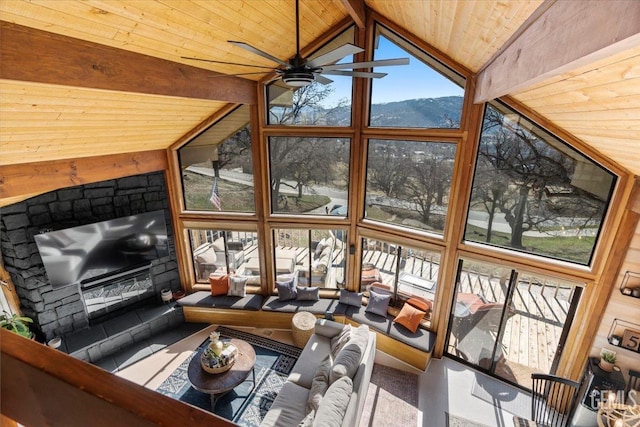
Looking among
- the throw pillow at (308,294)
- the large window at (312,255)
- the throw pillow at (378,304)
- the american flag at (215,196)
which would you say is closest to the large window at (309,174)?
the large window at (312,255)

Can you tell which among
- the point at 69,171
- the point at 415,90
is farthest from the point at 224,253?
the point at 415,90

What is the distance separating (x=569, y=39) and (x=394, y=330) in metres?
5.00

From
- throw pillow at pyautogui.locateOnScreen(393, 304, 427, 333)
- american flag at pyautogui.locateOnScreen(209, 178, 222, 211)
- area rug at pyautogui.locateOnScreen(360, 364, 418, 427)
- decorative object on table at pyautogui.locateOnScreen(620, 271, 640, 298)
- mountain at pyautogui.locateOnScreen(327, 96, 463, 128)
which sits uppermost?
mountain at pyautogui.locateOnScreen(327, 96, 463, 128)

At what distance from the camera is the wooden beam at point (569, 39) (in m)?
1.12

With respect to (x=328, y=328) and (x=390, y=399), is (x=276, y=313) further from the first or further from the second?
(x=390, y=399)

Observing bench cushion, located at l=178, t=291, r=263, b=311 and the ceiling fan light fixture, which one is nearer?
the ceiling fan light fixture

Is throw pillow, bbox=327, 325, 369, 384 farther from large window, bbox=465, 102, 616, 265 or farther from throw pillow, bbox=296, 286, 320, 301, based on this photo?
large window, bbox=465, 102, 616, 265

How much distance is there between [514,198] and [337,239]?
10.2ft

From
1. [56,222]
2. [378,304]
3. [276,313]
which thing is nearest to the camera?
[56,222]

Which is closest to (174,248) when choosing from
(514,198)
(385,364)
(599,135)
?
(385,364)

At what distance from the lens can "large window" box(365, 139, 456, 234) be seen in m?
5.15

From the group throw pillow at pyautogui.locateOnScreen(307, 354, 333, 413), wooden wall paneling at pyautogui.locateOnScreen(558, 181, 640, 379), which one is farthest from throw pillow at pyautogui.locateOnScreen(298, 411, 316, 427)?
wooden wall paneling at pyautogui.locateOnScreen(558, 181, 640, 379)

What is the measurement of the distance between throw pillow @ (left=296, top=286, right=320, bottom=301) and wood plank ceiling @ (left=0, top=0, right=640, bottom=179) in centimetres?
393

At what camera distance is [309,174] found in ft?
20.0
